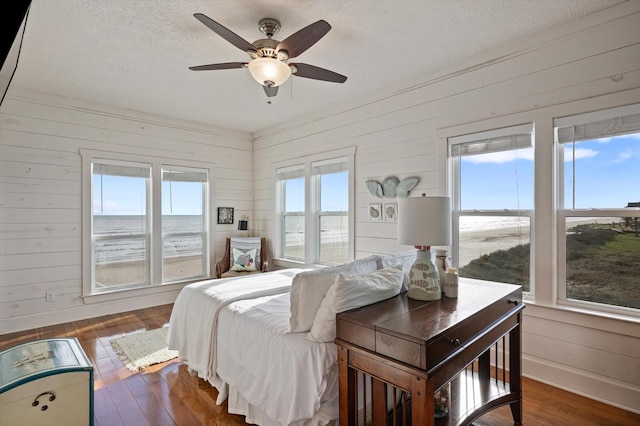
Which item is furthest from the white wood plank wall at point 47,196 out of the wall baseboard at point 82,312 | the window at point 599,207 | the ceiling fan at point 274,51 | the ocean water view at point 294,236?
the window at point 599,207

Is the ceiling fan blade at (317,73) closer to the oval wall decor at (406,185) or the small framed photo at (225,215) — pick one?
the oval wall decor at (406,185)

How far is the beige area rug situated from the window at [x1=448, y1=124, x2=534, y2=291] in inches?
115

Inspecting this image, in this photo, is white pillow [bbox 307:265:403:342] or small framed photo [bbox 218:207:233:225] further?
small framed photo [bbox 218:207:233:225]

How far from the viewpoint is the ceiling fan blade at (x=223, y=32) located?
187cm

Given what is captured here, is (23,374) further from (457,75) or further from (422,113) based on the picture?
(457,75)

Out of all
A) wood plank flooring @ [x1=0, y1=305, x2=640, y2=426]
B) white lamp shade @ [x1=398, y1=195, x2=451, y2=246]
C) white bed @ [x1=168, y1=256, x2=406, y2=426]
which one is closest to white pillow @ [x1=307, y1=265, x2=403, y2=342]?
white bed @ [x1=168, y1=256, x2=406, y2=426]

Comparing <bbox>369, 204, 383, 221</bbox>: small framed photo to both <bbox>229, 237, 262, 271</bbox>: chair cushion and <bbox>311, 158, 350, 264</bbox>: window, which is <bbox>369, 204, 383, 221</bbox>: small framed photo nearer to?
<bbox>311, 158, 350, 264</bbox>: window

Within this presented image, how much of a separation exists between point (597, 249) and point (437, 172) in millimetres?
1360

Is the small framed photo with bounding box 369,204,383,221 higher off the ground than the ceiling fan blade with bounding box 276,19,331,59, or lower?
lower

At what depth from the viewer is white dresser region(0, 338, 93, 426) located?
1.69 meters

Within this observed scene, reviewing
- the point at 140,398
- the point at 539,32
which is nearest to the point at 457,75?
the point at 539,32

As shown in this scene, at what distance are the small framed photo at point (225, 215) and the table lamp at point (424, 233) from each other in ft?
13.0

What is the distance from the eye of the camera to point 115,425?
209cm

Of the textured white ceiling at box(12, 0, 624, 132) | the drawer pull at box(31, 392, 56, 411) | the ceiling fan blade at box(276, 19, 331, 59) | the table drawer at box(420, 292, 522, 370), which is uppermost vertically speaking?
the textured white ceiling at box(12, 0, 624, 132)
